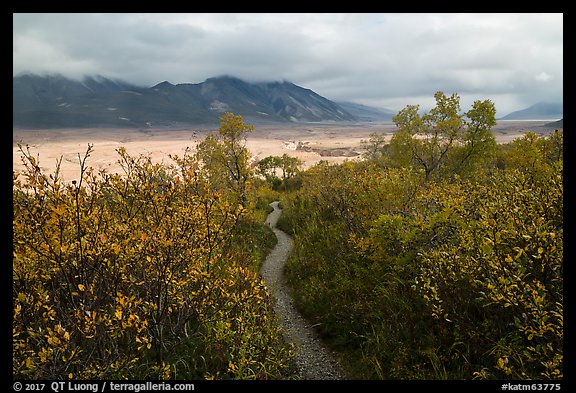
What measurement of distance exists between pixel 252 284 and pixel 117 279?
2.66 m

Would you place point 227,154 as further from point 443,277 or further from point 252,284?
point 443,277

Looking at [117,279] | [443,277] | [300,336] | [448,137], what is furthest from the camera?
[448,137]

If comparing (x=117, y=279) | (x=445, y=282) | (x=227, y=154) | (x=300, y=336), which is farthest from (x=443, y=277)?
(x=227, y=154)

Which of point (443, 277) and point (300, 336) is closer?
point (443, 277)

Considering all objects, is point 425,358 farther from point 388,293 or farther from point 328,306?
point 328,306

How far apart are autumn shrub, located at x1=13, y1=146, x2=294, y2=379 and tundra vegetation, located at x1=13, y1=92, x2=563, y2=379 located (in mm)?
48

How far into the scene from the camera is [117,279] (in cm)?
586

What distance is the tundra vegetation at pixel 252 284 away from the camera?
5.20 meters

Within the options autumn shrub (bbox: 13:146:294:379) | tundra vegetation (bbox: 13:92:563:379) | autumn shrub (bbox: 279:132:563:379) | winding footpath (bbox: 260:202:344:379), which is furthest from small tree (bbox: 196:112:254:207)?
autumn shrub (bbox: 13:146:294:379)

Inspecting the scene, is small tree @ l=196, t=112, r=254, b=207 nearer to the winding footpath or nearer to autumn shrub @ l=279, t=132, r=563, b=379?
the winding footpath
